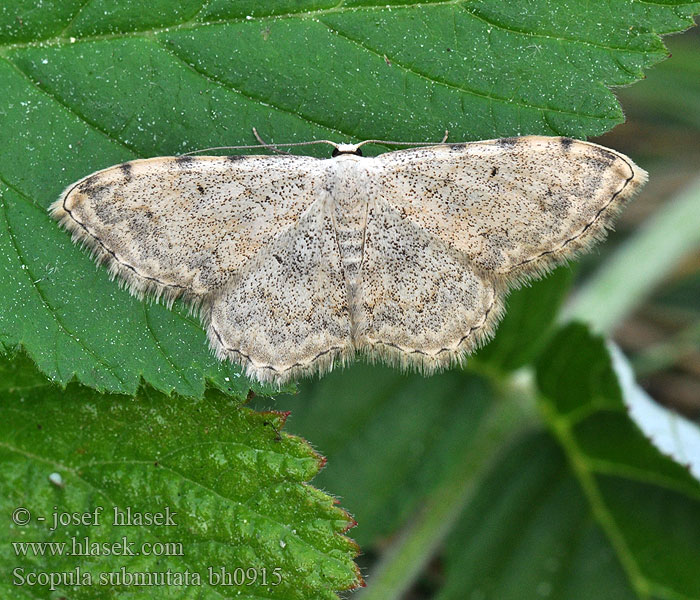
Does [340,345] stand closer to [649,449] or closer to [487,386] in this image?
[487,386]

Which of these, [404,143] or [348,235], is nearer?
[404,143]

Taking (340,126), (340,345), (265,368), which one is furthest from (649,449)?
(340,126)

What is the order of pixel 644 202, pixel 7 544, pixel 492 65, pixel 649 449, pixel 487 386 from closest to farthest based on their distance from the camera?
pixel 492 65 → pixel 7 544 → pixel 649 449 → pixel 487 386 → pixel 644 202

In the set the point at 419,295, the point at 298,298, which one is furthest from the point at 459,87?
the point at 298,298

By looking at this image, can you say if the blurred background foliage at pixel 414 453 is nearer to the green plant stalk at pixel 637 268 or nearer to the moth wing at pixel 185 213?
the green plant stalk at pixel 637 268

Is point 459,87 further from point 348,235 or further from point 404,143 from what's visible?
point 348,235

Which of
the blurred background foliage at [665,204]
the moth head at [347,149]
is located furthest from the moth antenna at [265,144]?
the blurred background foliage at [665,204]

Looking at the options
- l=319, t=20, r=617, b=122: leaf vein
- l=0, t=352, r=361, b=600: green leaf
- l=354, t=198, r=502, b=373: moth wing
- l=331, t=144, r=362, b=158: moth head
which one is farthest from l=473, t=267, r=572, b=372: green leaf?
l=0, t=352, r=361, b=600: green leaf
